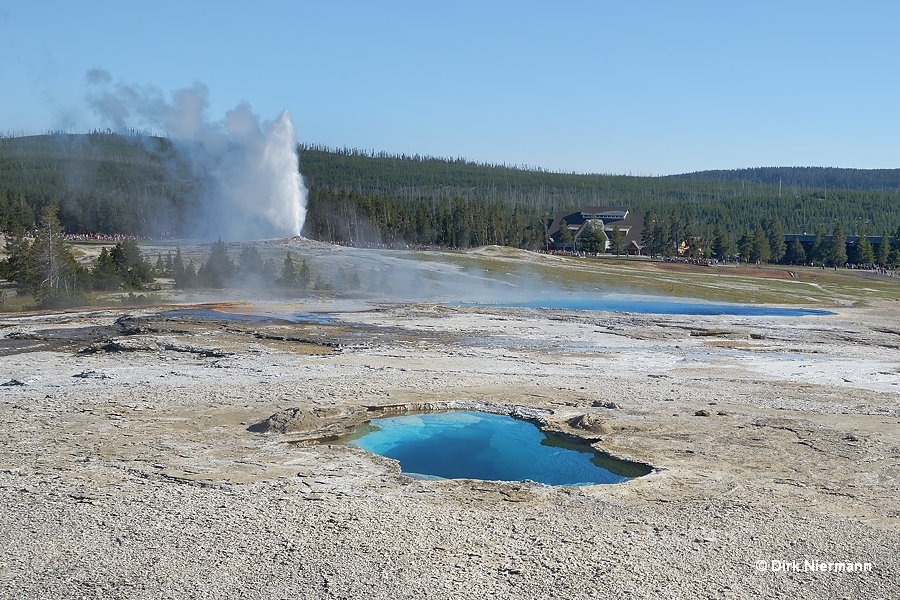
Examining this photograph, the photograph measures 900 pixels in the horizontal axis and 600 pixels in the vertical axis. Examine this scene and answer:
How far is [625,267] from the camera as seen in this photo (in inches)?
2650

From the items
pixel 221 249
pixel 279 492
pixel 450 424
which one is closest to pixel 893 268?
pixel 221 249


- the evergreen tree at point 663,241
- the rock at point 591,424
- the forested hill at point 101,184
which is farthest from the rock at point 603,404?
the evergreen tree at point 663,241

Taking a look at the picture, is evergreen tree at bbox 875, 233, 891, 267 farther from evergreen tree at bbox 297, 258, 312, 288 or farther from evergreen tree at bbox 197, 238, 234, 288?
evergreen tree at bbox 197, 238, 234, 288

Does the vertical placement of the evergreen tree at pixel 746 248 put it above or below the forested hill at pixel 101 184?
below

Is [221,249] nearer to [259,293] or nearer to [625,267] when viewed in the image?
[259,293]

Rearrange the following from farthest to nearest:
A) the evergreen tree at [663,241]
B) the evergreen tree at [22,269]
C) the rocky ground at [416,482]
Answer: the evergreen tree at [663,241] → the evergreen tree at [22,269] → the rocky ground at [416,482]

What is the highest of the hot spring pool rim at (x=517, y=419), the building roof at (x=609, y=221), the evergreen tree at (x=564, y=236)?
the building roof at (x=609, y=221)

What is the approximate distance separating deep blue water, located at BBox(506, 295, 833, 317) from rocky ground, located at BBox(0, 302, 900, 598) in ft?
52.7

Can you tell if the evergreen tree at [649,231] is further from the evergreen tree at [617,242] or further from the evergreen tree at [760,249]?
the evergreen tree at [760,249]

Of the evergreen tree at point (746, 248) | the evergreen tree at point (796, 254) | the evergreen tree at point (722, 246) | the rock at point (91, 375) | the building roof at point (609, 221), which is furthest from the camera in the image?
the building roof at point (609, 221)

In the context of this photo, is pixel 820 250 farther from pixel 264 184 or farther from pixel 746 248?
pixel 264 184

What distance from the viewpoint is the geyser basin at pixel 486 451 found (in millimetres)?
13922

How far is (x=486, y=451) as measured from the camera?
611 inches

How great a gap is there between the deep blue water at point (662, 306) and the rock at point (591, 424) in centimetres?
2455
